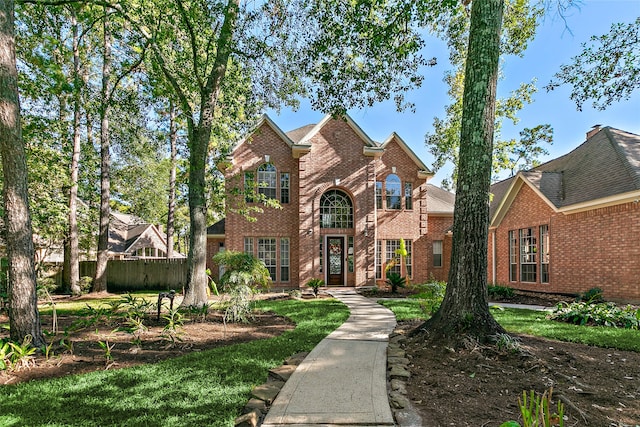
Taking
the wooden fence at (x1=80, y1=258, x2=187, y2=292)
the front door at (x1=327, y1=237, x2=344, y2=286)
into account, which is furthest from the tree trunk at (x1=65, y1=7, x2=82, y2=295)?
the front door at (x1=327, y1=237, x2=344, y2=286)

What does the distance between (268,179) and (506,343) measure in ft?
41.3

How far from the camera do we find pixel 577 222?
10.7m

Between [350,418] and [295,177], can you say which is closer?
[350,418]

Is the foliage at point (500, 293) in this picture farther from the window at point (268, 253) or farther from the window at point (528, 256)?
Result: the window at point (268, 253)

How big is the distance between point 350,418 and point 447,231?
1591 cm

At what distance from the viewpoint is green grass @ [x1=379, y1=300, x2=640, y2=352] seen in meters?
5.33

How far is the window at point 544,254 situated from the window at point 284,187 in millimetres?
10544

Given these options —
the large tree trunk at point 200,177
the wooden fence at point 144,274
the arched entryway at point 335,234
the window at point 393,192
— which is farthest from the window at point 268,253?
the large tree trunk at point 200,177

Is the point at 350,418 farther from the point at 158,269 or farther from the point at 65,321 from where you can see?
the point at 158,269

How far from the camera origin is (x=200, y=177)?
8.76 meters

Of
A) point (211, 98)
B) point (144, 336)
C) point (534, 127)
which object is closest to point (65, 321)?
point (144, 336)

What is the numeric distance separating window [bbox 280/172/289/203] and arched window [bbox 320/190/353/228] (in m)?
1.69

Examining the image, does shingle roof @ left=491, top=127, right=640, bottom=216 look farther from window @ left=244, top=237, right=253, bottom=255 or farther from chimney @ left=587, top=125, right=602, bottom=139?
window @ left=244, top=237, right=253, bottom=255

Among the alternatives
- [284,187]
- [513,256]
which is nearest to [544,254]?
[513,256]
